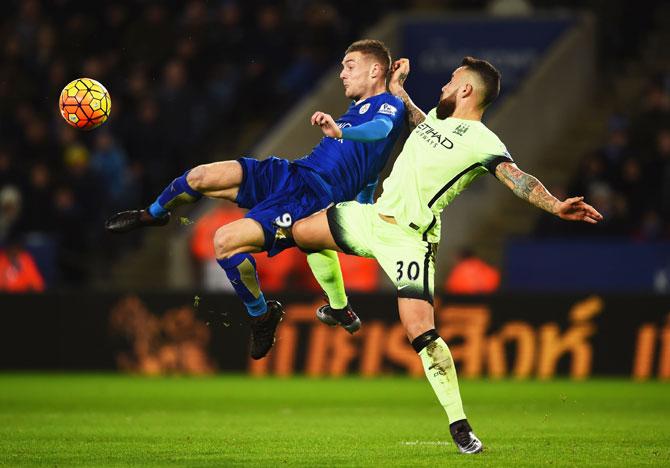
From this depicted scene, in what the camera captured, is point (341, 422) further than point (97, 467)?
Yes

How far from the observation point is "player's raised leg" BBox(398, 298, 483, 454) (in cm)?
960

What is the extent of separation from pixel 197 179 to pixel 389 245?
148cm

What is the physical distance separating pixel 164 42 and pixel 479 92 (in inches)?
551

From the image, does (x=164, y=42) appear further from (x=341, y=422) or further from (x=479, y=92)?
(x=479, y=92)

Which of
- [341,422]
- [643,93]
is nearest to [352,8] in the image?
[643,93]

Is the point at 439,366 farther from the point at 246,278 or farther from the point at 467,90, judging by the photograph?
the point at 467,90

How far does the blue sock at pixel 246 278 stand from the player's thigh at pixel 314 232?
400mm

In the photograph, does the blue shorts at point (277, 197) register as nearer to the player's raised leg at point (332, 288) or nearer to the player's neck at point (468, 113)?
the player's raised leg at point (332, 288)

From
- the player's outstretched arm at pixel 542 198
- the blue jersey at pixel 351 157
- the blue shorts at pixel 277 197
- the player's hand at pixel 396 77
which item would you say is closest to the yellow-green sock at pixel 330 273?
the blue shorts at pixel 277 197

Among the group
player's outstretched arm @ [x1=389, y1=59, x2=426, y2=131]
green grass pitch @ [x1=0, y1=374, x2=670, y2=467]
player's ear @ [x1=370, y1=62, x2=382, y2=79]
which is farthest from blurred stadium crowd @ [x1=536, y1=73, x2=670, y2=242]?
player's ear @ [x1=370, y1=62, x2=382, y2=79]

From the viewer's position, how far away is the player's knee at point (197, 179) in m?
10.2

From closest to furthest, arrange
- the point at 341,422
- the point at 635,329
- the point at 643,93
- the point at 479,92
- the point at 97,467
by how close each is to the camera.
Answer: the point at 97,467
the point at 479,92
the point at 341,422
the point at 635,329
the point at 643,93

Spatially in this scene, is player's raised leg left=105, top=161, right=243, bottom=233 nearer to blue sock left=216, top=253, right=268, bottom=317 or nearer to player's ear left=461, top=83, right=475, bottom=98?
blue sock left=216, top=253, right=268, bottom=317

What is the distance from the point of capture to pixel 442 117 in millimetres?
10031
